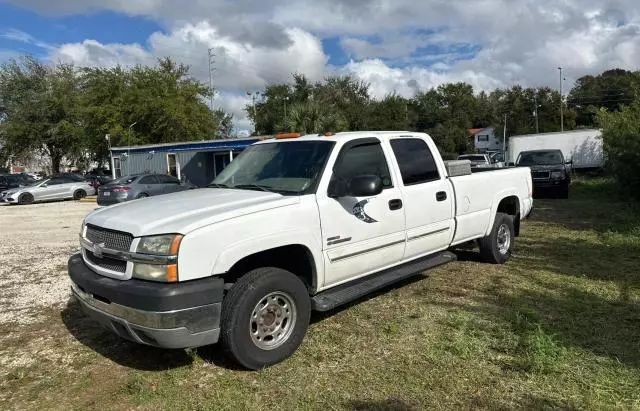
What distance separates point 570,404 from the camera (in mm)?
3408

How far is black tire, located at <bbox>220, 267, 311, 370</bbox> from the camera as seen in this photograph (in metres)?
3.77

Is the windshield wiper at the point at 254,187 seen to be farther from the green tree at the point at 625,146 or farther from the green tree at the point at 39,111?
the green tree at the point at 39,111

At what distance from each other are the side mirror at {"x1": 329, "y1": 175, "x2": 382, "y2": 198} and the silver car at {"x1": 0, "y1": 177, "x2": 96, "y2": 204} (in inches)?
993

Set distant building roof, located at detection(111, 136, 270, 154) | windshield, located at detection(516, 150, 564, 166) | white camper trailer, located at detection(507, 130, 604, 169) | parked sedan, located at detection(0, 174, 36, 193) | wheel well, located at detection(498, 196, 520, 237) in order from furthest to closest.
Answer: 1. parked sedan, located at detection(0, 174, 36, 193)
2. white camper trailer, located at detection(507, 130, 604, 169)
3. distant building roof, located at detection(111, 136, 270, 154)
4. windshield, located at detection(516, 150, 564, 166)
5. wheel well, located at detection(498, 196, 520, 237)

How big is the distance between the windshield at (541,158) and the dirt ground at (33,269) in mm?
14984

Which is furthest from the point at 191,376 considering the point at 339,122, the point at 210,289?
the point at 339,122

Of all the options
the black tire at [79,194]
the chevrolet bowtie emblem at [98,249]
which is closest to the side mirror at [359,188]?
the chevrolet bowtie emblem at [98,249]

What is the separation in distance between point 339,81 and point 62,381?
5993cm

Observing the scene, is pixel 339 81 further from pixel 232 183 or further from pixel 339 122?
pixel 232 183

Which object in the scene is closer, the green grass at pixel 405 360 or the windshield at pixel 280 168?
the green grass at pixel 405 360

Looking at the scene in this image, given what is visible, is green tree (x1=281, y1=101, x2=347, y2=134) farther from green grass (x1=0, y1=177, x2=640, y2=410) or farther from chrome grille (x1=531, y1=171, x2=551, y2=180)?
green grass (x1=0, y1=177, x2=640, y2=410)

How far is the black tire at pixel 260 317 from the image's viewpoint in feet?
12.4

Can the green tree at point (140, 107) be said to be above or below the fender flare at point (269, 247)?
above

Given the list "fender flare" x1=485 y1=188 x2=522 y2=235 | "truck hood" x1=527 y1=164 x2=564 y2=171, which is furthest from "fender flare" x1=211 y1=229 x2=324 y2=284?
"truck hood" x1=527 y1=164 x2=564 y2=171
